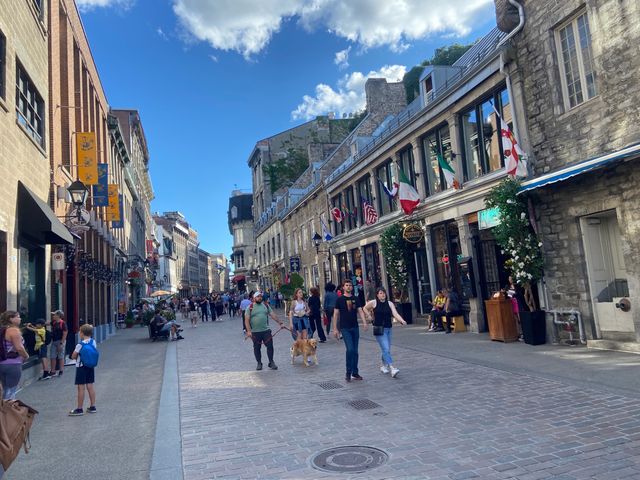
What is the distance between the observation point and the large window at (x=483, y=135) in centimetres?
1321

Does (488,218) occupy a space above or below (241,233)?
below

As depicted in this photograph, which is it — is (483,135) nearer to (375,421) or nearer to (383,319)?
(383,319)

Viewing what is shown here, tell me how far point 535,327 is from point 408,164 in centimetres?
943

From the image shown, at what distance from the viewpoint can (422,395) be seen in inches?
283

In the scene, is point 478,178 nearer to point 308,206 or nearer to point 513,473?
point 513,473

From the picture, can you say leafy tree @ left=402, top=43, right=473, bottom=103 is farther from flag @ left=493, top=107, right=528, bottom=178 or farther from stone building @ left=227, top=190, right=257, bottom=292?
stone building @ left=227, top=190, right=257, bottom=292

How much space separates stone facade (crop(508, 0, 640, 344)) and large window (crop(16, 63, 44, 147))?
12247 millimetres

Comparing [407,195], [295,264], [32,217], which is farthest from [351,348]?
[295,264]

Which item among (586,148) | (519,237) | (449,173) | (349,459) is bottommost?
(349,459)

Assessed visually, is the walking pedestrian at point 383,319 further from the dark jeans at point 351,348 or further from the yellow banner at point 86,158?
the yellow banner at point 86,158

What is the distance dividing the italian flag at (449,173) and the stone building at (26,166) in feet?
35.7

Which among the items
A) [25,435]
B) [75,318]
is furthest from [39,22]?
[25,435]

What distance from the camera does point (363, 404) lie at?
6879 millimetres

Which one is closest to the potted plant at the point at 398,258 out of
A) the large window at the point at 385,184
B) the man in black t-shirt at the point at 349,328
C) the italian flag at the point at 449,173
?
the large window at the point at 385,184
